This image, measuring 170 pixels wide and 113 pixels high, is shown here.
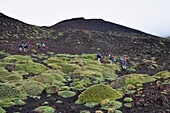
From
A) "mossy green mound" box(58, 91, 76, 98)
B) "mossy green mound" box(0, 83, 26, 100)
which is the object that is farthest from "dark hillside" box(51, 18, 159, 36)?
"mossy green mound" box(0, 83, 26, 100)

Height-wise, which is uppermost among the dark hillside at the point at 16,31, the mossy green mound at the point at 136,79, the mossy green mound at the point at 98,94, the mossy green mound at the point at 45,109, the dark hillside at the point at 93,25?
the dark hillside at the point at 93,25

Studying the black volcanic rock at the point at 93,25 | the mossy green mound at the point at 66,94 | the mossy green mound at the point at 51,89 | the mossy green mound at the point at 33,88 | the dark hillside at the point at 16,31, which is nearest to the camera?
the mossy green mound at the point at 66,94

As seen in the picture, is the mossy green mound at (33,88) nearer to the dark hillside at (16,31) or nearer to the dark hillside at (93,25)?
the dark hillside at (16,31)

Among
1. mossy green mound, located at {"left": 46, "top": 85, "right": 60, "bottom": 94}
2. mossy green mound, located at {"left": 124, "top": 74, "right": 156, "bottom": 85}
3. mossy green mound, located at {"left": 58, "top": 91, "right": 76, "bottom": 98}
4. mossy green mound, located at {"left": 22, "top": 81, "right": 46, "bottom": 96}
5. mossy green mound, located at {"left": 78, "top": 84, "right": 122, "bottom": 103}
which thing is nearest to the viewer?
mossy green mound, located at {"left": 78, "top": 84, "right": 122, "bottom": 103}

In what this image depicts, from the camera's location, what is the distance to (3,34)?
86.9 metres

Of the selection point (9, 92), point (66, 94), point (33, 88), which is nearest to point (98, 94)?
point (66, 94)

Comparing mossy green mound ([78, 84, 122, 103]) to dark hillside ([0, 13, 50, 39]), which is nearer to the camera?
mossy green mound ([78, 84, 122, 103])

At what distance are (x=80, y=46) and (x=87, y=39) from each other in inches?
557

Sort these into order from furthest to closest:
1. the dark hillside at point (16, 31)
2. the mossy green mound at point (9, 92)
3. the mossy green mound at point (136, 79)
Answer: the dark hillside at point (16, 31) → the mossy green mound at point (136, 79) → the mossy green mound at point (9, 92)

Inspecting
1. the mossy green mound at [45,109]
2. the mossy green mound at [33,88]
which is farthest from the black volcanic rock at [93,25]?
the mossy green mound at [45,109]

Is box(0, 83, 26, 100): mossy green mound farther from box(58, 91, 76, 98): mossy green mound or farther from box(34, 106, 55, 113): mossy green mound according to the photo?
box(34, 106, 55, 113): mossy green mound

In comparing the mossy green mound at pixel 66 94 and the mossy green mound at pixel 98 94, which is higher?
the mossy green mound at pixel 98 94

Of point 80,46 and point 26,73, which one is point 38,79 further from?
point 80,46

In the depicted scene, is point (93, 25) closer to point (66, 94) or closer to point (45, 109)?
point (66, 94)
